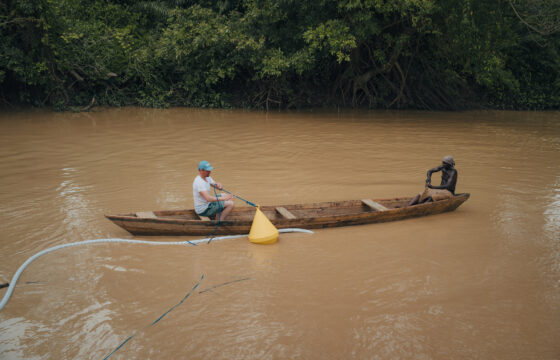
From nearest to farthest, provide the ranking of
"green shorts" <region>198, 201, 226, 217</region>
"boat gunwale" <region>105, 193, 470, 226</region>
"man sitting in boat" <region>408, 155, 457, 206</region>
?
"boat gunwale" <region>105, 193, 470, 226</region>
"green shorts" <region>198, 201, 226, 217</region>
"man sitting in boat" <region>408, 155, 457, 206</region>

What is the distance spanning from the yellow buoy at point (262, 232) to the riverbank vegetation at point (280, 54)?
1083 cm

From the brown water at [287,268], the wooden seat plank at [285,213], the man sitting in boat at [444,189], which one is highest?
the man sitting in boat at [444,189]

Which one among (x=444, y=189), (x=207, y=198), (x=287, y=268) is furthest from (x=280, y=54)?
(x=287, y=268)

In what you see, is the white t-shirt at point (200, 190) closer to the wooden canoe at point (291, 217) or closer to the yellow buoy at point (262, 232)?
the wooden canoe at point (291, 217)

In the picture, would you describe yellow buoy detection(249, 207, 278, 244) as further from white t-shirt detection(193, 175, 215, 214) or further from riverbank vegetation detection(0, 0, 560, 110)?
riverbank vegetation detection(0, 0, 560, 110)

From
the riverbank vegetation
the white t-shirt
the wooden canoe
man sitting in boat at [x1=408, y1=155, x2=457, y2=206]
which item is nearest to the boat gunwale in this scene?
the wooden canoe

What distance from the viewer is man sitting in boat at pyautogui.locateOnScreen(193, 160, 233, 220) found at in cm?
608

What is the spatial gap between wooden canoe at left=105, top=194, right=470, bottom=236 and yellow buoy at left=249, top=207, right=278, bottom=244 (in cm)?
18

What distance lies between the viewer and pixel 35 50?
16.5 m

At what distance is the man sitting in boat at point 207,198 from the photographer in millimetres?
6078

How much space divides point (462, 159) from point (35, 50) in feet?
48.9

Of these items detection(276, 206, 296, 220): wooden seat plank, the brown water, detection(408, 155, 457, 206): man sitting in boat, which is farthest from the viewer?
detection(408, 155, 457, 206): man sitting in boat

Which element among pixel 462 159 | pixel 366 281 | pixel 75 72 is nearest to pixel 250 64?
pixel 75 72

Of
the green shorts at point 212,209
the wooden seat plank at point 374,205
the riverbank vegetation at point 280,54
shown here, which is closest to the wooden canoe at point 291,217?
the wooden seat plank at point 374,205
